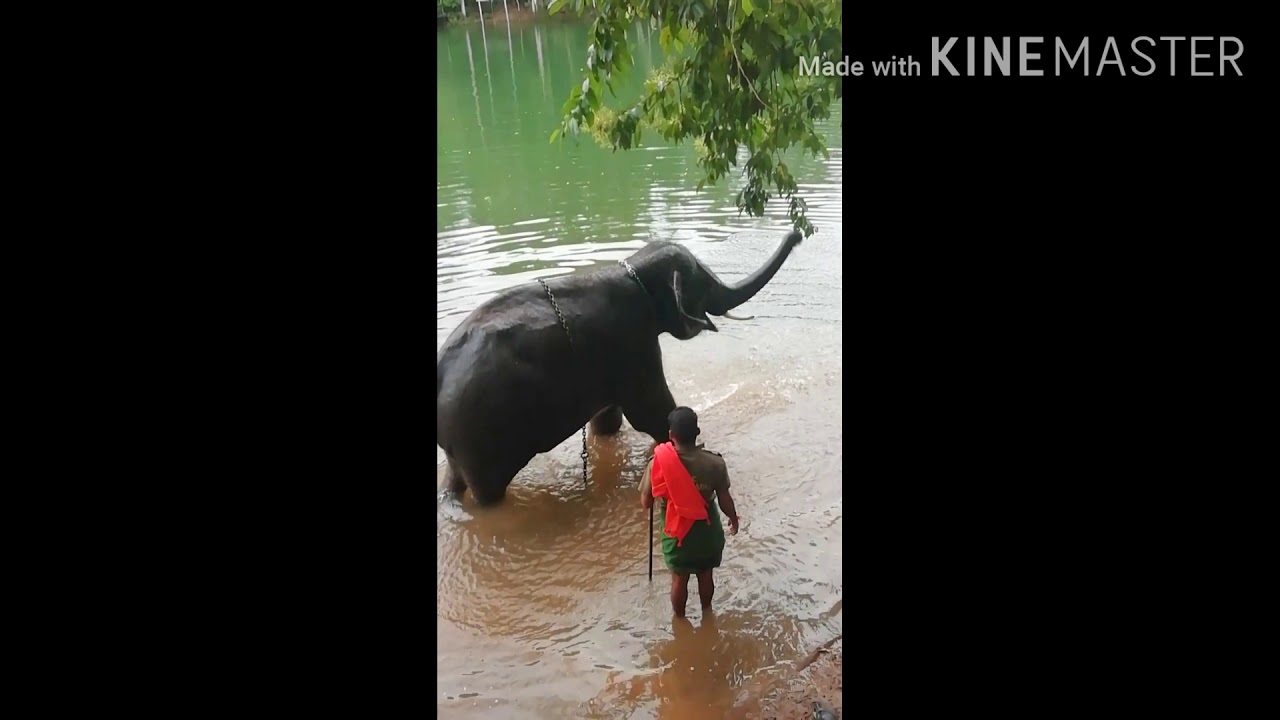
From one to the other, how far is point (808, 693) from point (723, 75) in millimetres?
2616

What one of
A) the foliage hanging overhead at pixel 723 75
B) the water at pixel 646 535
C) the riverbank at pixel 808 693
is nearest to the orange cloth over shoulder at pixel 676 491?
the water at pixel 646 535

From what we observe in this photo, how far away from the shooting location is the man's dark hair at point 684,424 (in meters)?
3.99

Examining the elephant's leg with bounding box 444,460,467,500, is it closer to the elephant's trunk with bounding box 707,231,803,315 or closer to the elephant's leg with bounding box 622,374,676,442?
the elephant's leg with bounding box 622,374,676,442

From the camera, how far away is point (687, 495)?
4.00 meters

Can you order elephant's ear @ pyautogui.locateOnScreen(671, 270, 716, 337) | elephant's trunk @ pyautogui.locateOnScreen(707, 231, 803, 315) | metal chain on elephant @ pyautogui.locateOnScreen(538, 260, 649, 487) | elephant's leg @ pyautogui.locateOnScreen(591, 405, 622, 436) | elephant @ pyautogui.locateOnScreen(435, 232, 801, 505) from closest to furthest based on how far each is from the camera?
elephant @ pyautogui.locateOnScreen(435, 232, 801, 505) < metal chain on elephant @ pyautogui.locateOnScreen(538, 260, 649, 487) < elephant's ear @ pyautogui.locateOnScreen(671, 270, 716, 337) < elephant's trunk @ pyautogui.locateOnScreen(707, 231, 803, 315) < elephant's leg @ pyautogui.locateOnScreen(591, 405, 622, 436)

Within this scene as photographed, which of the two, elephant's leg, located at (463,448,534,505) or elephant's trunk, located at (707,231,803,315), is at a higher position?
elephant's trunk, located at (707,231,803,315)

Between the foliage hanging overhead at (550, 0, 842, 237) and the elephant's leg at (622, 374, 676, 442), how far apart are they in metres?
1.75

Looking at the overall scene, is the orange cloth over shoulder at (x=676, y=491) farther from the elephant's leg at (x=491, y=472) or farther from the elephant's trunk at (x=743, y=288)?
the elephant's trunk at (x=743, y=288)

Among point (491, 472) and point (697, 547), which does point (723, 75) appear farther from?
point (491, 472)

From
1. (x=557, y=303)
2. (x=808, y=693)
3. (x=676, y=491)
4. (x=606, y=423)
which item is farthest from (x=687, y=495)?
(x=606, y=423)

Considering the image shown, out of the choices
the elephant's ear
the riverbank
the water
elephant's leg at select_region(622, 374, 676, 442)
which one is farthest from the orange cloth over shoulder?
the elephant's ear

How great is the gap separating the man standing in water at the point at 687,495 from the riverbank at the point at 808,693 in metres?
0.65

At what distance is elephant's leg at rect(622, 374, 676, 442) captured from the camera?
5969mm

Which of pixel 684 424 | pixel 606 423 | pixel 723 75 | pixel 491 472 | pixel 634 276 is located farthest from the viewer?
pixel 606 423
